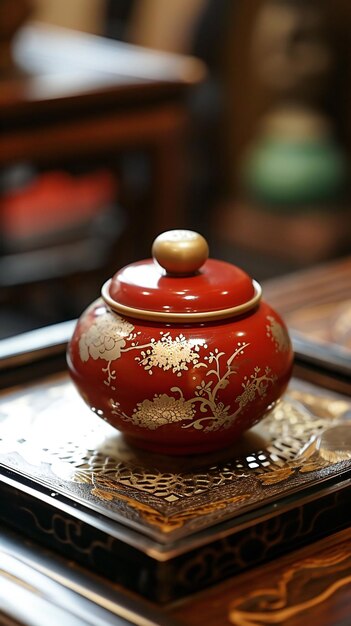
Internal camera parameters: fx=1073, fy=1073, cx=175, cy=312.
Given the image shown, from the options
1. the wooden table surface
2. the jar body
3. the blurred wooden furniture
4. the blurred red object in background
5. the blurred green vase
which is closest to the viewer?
the wooden table surface

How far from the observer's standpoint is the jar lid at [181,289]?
27.9 inches

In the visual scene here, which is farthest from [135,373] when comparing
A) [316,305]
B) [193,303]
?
[316,305]

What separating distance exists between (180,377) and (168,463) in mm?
69

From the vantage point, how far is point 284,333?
2.51 feet

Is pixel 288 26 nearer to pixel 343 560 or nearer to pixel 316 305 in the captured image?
pixel 316 305

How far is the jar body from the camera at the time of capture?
70 centimetres

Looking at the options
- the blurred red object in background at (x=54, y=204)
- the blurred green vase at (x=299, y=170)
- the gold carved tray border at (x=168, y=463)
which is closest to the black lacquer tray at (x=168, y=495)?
the gold carved tray border at (x=168, y=463)

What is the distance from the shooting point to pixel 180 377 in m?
0.70

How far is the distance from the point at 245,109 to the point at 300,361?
2473 millimetres

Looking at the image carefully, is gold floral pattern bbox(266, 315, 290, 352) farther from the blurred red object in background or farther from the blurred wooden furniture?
the blurred red object in background

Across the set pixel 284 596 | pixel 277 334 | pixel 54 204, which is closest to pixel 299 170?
pixel 54 204

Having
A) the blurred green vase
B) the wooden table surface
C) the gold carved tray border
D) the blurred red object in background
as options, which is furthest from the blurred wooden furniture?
the wooden table surface

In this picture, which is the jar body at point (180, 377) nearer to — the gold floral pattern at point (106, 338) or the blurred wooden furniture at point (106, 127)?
the gold floral pattern at point (106, 338)

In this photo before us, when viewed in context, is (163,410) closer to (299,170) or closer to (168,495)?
(168,495)
